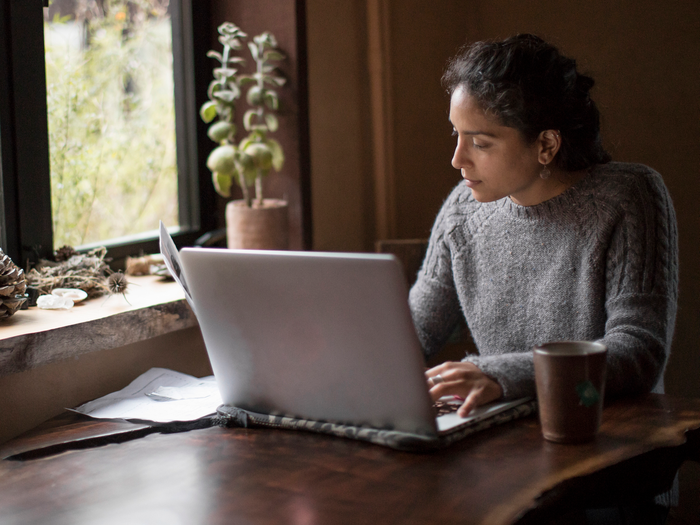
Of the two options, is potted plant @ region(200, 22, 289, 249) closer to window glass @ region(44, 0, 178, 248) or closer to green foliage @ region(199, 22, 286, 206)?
green foliage @ region(199, 22, 286, 206)

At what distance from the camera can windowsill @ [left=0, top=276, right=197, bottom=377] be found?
1107 millimetres

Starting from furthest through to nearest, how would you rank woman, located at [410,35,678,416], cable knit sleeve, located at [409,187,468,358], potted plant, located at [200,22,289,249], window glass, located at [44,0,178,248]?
potted plant, located at [200,22,289,249] < window glass, located at [44,0,178,248] < cable knit sleeve, located at [409,187,468,358] < woman, located at [410,35,678,416]

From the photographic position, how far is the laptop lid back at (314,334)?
0.78m

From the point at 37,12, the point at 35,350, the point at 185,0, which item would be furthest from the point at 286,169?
the point at 35,350

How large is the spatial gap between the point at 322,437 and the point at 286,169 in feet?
3.60

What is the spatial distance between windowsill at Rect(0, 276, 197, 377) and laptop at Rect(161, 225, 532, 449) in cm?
35

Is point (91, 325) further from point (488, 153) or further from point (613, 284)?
point (613, 284)

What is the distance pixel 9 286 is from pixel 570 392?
2.96 feet

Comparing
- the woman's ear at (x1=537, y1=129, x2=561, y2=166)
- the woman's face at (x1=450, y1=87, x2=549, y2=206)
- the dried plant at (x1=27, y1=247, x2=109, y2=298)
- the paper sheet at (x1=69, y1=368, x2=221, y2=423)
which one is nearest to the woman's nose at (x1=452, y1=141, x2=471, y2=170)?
the woman's face at (x1=450, y1=87, x2=549, y2=206)

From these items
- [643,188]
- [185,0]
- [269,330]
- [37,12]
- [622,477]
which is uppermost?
[185,0]

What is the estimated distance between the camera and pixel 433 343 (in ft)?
4.53

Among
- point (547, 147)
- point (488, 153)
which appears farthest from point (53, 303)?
point (547, 147)

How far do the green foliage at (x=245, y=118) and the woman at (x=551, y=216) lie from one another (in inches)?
22.4

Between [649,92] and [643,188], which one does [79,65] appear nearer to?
[643,188]
